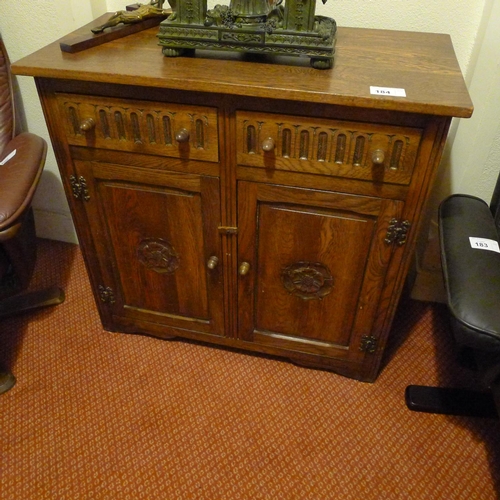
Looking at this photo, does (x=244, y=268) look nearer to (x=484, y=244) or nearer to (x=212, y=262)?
(x=212, y=262)

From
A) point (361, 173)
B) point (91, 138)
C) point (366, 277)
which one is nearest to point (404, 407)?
point (366, 277)

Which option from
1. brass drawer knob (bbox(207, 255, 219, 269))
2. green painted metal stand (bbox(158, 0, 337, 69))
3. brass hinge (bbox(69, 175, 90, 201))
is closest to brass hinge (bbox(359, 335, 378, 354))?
brass drawer knob (bbox(207, 255, 219, 269))

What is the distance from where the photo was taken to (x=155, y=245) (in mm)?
1238

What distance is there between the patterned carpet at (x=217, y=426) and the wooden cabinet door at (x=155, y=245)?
15cm

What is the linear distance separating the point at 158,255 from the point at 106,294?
0.26 meters

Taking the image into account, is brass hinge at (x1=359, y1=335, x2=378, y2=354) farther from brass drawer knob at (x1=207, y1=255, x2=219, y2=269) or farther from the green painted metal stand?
the green painted metal stand

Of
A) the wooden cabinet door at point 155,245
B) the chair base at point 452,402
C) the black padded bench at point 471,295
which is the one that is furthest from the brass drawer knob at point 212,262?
the chair base at point 452,402

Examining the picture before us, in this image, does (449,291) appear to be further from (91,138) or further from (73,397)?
(73,397)

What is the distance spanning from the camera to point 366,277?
1135mm

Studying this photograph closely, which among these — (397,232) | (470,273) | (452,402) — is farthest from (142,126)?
(452,402)

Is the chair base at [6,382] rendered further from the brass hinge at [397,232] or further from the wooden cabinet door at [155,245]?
the brass hinge at [397,232]

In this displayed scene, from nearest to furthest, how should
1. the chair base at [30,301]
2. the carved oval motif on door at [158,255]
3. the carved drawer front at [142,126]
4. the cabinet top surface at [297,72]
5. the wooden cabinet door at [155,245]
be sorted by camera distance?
the cabinet top surface at [297,72] → the carved drawer front at [142,126] → the wooden cabinet door at [155,245] → the carved oval motif on door at [158,255] → the chair base at [30,301]

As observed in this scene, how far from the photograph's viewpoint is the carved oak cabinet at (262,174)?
3.04 ft

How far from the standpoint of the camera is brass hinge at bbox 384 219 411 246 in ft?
3.38
